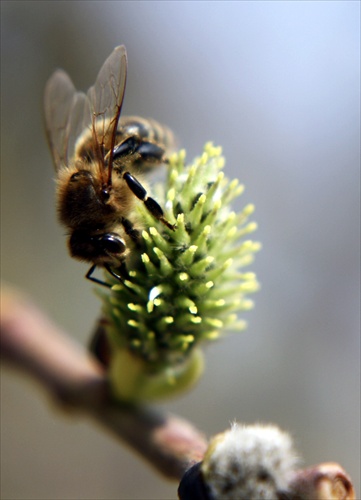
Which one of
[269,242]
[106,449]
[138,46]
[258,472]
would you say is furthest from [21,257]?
[258,472]

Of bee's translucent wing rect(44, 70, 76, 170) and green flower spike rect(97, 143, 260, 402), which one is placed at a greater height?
bee's translucent wing rect(44, 70, 76, 170)

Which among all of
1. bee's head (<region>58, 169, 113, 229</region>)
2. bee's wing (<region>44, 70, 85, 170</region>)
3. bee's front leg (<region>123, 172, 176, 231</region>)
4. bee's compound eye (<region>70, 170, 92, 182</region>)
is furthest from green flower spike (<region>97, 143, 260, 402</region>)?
bee's wing (<region>44, 70, 85, 170</region>)

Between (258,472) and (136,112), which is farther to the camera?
(136,112)

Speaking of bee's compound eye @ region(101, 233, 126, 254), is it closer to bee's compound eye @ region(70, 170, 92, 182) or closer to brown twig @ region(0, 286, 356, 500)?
bee's compound eye @ region(70, 170, 92, 182)

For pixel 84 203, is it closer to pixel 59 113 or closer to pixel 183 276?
pixel 183 276

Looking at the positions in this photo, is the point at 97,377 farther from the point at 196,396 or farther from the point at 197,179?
the point at 196,396

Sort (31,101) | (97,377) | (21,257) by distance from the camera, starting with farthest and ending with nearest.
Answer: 1. (31,101)
2. (21,257)
3. (97,377)
